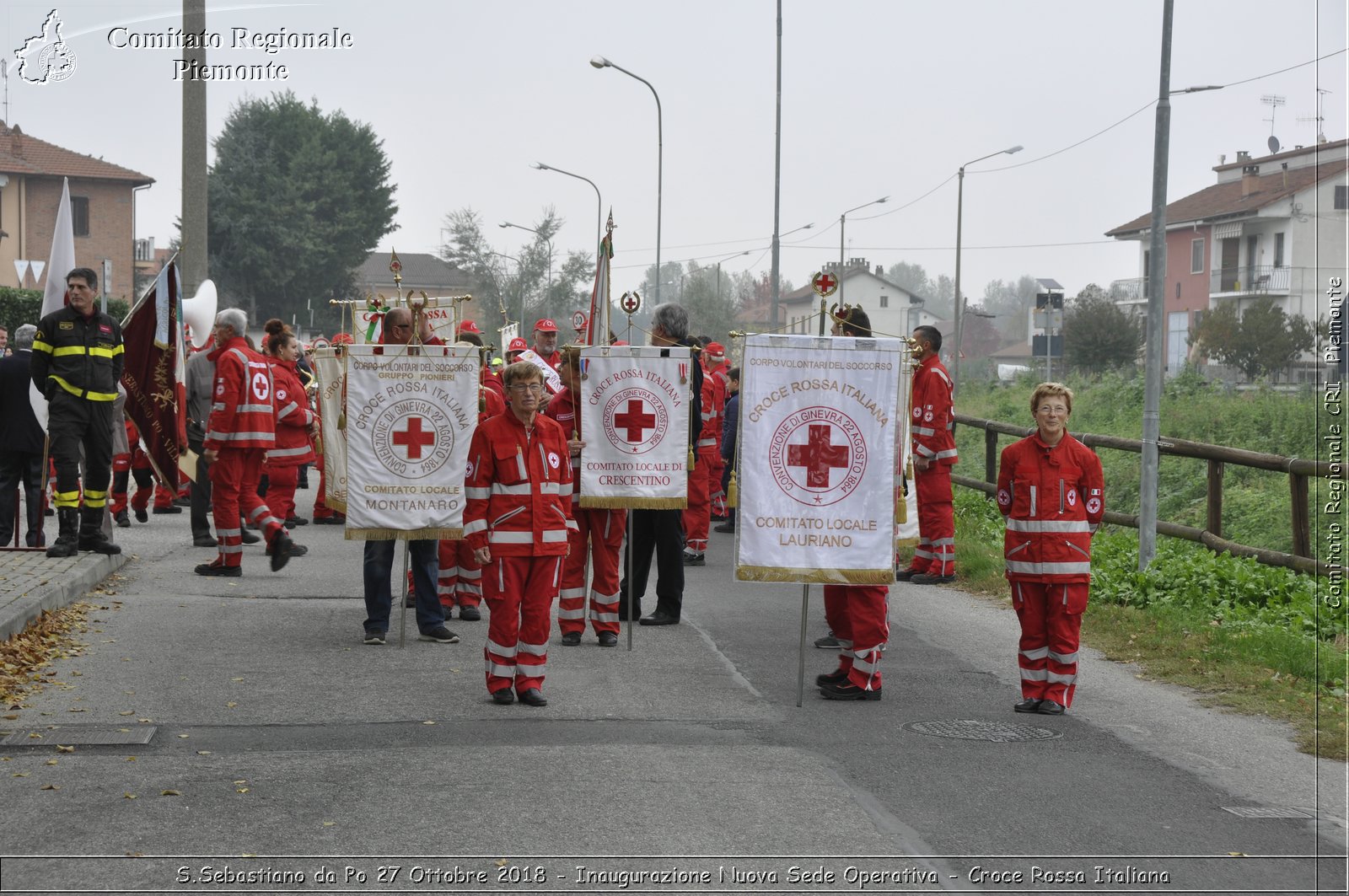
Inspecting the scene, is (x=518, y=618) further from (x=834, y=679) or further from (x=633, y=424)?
(x=633, y=424)

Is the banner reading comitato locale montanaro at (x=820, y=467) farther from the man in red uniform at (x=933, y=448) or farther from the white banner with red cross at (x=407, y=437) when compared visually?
the man in red uniform at (x=933, y=448)

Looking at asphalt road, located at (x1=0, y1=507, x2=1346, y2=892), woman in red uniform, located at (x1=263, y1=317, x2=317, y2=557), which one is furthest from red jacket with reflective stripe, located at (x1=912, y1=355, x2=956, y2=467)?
woman in red uniform, located at (x1=263, y1=317, x2=317, y2=557)

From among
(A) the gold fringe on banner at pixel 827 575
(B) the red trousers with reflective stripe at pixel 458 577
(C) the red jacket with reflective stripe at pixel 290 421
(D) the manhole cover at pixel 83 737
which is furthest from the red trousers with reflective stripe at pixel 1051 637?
(C) the red jacket with reflective stripe at pixel 290 421

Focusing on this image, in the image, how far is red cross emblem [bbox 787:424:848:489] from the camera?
824cm

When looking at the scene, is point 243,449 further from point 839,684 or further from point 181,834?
point 181,834

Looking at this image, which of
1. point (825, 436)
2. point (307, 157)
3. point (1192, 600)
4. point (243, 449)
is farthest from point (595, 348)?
point (307, 157)

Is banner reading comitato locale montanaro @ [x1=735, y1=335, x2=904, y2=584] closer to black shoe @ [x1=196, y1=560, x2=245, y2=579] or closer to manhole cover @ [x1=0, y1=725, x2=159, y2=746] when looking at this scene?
manhole cover @ [x1=0, y1=725, x2=159, y2=746]

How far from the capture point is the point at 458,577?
11.0m

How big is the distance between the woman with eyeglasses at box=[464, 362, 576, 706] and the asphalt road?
283 millimetres

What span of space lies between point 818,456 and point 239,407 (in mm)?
5829

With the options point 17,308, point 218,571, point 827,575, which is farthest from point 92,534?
point 17,308

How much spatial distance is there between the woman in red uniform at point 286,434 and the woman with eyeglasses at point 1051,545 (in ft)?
26.7

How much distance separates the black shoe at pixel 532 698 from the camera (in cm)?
791

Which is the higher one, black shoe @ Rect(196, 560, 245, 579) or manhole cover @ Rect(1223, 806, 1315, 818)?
black shoe @ Rect(196, 560, 245, 579)
